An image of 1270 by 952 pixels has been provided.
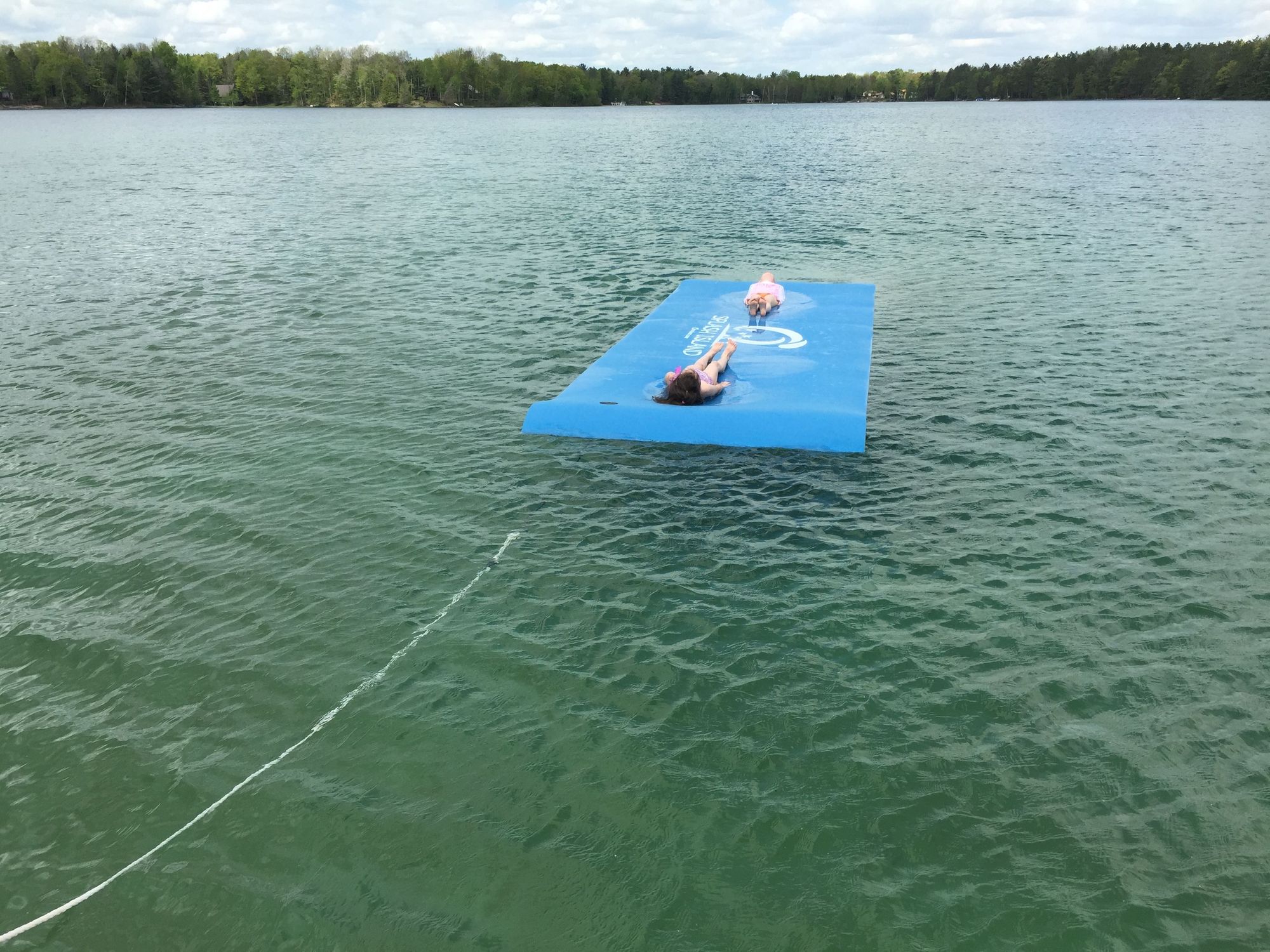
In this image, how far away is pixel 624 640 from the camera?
978 cm

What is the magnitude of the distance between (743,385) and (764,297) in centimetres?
424

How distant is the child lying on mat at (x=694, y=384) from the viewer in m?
14.5

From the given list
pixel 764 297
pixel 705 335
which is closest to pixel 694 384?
pixel 705 335

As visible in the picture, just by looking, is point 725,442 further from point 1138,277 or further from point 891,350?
point 1138,277

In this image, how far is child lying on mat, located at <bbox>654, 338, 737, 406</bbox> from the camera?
1449 cm

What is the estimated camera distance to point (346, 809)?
7.66 metres

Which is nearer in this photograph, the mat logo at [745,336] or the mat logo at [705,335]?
the mat logo at [705,335]

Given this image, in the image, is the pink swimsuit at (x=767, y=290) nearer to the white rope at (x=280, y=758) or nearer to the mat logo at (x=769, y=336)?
the mat logo at (x=769, y=336)

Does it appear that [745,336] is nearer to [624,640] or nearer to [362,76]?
[624,640]

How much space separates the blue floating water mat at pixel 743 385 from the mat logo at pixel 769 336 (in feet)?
0.09

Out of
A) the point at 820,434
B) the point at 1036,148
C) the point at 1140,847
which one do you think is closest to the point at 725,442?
the point at 820,434

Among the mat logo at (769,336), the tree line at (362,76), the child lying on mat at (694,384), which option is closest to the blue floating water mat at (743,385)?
the mat logo at (769,336)

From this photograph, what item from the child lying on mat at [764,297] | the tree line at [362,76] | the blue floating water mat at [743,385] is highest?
the tree line at [362,76]

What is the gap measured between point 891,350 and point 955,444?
5489mm
